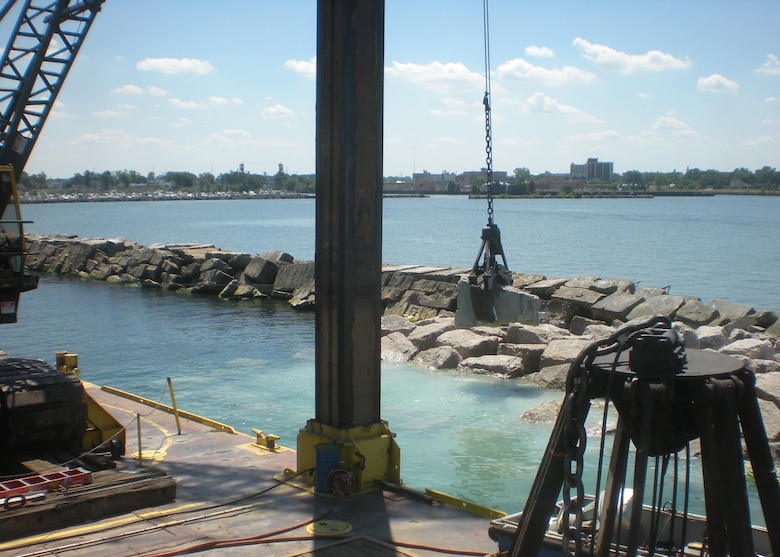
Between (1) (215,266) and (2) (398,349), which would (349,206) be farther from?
(1) (215,266)

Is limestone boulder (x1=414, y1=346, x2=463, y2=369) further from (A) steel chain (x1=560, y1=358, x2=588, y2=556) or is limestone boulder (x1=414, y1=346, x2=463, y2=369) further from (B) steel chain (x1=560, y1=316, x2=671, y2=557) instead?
(A) steel chain (x1=560, y1=358, x2=588, y2=556)

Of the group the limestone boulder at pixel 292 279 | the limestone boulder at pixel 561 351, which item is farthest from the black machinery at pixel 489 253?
the limestone boulder at pixel 292 279

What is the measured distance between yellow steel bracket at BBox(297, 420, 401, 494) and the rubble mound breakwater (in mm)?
6532

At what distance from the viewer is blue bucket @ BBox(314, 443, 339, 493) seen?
895 cm

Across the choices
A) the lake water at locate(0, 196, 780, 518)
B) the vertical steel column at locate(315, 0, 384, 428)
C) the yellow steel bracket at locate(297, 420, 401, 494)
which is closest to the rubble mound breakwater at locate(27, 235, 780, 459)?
the lake water at locate(0, 196, 780, 518)

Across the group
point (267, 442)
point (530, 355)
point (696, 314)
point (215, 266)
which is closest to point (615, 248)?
point (215, 266)

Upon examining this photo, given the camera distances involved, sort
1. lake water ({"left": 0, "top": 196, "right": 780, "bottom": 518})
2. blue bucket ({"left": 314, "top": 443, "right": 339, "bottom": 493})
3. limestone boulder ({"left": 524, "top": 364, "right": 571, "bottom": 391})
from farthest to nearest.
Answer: limestone boulder ({"left": 524, "top": 364, "right": 571, "bottom": 391}) < lake water ({"left": 0, "top": 196, "right": 780, "bottom": 518}) < blue bucket ({"left": 314, "top": 443, "right": 339, "bottom": 493})

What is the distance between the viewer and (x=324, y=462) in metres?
8.95

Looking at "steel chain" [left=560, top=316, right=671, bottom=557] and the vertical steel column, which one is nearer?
"steel chain" [left=560, top=316, right=671, bottom=557]

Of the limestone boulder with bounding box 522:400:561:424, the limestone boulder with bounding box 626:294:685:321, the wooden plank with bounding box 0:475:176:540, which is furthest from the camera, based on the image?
the limestone boulder with bounding box 626:294:685:321

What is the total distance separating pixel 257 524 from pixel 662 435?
5.09 m

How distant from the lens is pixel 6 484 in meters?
8.62

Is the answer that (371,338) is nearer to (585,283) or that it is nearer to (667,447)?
(667,447)

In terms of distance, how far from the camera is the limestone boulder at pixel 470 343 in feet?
69.2
